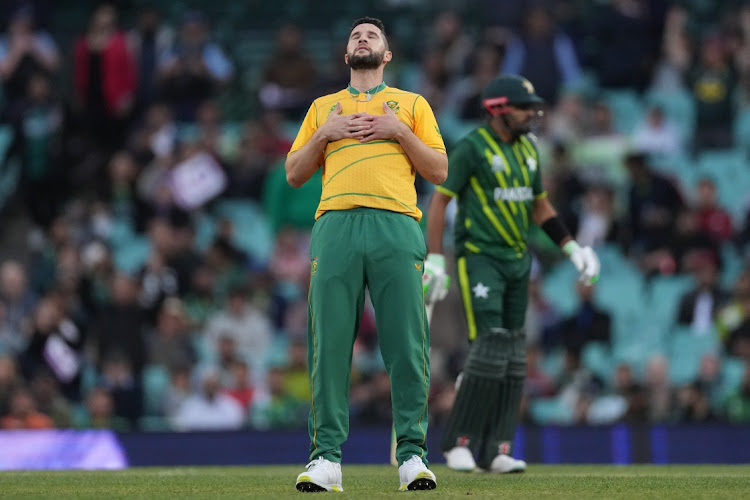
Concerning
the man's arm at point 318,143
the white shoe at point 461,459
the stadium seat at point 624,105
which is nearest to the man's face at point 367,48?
the man's arm at point 318,143

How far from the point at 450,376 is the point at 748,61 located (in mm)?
5983

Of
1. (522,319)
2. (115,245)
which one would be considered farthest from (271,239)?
(522,319)

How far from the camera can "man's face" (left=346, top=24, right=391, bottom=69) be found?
674 centimetres

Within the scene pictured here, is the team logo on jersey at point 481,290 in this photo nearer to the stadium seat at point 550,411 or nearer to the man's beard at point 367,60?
the man's beard at point 367,60

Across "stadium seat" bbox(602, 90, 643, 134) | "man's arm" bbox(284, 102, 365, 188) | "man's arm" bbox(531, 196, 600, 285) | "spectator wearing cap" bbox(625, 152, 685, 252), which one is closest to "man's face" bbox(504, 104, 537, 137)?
"man's arm" bbox(531, 196, 600, 285)

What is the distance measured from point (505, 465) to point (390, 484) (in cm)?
141

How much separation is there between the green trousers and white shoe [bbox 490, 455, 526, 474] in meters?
1.95

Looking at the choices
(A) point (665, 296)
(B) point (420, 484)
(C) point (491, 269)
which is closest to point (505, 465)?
(C) point (491, 269)

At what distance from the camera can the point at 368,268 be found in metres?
6.61

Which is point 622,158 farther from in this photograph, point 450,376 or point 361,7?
point 361,7

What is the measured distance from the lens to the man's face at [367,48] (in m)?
6.74

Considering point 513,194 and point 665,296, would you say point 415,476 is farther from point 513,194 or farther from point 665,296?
point 665,296

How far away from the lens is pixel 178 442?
36.1ft

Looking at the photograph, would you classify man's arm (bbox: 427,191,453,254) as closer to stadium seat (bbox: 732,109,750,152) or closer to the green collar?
the green collar
